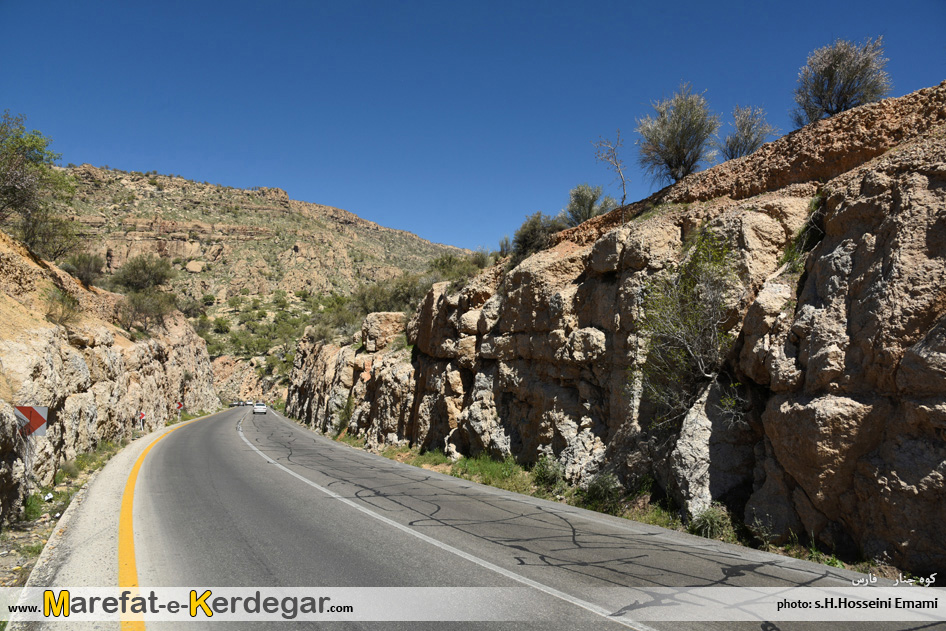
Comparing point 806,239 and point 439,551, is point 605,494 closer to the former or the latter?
point 439,551

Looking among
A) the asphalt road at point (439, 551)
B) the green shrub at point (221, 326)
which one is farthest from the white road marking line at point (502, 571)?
the green shrub at point (221, 326)

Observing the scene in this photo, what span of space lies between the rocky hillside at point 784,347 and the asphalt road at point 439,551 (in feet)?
Result: 3.62

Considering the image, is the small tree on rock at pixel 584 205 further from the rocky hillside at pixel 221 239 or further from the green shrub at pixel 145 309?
the rocky hillside at pixel 221 239

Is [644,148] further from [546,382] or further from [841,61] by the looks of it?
[546,382]

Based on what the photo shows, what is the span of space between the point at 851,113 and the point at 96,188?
Answer: 4338 inches

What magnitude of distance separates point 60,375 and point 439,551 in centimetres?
1183

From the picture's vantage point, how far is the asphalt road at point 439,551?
4.54 m

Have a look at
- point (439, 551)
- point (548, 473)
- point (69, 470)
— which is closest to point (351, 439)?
point (69, 470)

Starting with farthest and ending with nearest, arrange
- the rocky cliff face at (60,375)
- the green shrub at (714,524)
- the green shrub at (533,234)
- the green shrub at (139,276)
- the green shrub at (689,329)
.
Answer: the green shrub at (139,276)
the green shrub at (533,234)
the rocky cliff face at (60,375)
the green shrub at (689,329)
the green shrub at (714,524)

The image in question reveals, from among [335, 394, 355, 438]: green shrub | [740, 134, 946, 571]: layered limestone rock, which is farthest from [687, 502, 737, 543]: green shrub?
[335, 394, 355, 438]: green shrub

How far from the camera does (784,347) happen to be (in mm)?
7195

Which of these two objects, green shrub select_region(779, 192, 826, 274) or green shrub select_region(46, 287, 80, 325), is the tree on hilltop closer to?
green shrub select_region(46, 287, 80, 325)

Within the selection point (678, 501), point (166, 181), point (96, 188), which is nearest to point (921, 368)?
point (678, 501)

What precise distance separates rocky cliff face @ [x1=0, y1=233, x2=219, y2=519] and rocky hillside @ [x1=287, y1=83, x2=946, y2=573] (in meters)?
9.92
